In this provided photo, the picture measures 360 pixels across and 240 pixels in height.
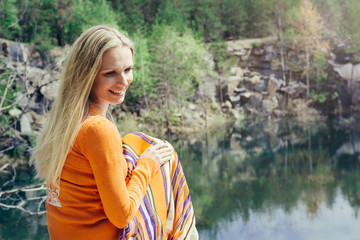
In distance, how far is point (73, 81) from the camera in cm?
99

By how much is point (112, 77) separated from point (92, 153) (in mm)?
245

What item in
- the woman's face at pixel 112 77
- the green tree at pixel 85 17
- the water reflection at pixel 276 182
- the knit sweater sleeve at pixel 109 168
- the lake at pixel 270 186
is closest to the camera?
the knit sweater sleeve at pixel 109 168

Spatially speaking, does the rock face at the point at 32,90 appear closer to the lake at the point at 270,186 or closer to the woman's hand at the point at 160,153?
the lake at the point at 270,186

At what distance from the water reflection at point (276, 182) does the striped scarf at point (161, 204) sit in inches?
199

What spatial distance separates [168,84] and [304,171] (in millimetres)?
7625

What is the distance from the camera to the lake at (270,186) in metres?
6.12

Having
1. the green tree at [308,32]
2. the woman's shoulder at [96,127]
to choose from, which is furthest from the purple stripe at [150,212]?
the green tree at [308,32]

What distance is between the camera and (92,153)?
0.88 m

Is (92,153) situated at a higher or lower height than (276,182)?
higher

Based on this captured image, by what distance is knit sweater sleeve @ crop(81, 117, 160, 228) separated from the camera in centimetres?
88

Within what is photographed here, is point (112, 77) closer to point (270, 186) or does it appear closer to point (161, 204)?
point (161, 204)

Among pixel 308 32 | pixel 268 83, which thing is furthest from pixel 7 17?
pixel 308 32

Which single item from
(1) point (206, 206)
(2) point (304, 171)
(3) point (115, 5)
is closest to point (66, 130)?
(1) point (206, 206)

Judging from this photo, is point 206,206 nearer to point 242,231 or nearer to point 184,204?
point 242,231
